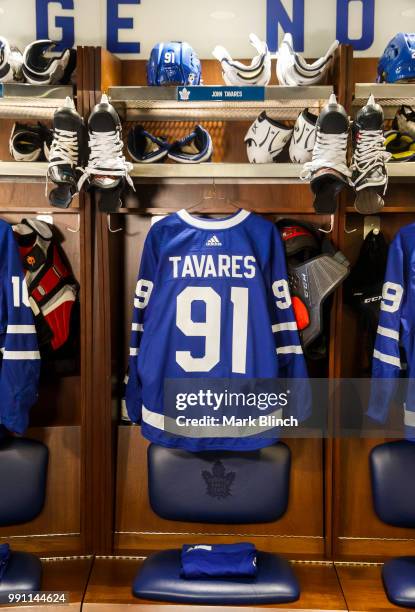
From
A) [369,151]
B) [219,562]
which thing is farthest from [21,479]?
[369,151]

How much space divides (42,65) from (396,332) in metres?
1.35

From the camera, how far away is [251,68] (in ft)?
6.21

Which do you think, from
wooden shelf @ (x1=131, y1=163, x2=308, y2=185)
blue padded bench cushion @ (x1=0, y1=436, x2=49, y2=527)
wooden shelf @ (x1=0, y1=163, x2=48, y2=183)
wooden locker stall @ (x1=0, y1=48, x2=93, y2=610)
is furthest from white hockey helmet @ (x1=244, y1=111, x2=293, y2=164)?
blue padded bench cushion @ (x1=0, y1=436, x2=49, y2=527)

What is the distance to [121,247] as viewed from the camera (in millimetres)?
2199

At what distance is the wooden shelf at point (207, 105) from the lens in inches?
73.5

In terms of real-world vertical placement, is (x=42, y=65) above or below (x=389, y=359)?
above

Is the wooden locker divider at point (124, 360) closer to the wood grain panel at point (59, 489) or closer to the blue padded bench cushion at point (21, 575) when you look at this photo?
the wood grain panel at point (59, 489)

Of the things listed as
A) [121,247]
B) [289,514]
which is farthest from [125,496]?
[121,247]

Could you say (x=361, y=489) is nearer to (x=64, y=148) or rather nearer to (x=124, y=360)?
(x=124, y=360)

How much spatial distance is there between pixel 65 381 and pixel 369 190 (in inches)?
47.5

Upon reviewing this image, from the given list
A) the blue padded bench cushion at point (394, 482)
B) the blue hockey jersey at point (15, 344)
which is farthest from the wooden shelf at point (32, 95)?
the blue padded bench cushion at point (394, 482)

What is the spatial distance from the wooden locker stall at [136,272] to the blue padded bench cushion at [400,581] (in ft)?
0.56

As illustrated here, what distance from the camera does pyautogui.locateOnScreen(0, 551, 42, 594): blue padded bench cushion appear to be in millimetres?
1748

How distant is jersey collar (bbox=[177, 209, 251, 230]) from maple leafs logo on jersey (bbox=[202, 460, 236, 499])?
74 cm
